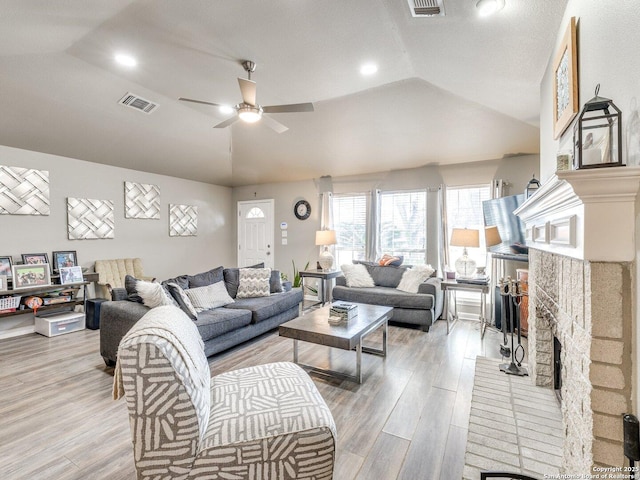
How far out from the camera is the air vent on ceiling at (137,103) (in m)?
3.57

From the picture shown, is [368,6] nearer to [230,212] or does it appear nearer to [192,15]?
[192,15]

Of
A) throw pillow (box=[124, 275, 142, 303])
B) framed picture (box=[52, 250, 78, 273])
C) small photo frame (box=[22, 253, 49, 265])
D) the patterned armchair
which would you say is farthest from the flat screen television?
small photo frame (box=[22, 253, 49, 265])

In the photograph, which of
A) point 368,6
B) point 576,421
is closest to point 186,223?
point 368,6

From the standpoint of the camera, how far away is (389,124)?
413 centimetres

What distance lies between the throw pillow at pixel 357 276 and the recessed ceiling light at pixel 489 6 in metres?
3.68

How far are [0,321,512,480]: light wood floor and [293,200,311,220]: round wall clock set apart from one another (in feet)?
10.4

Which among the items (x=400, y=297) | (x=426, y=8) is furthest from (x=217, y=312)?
(x=426, y=8)

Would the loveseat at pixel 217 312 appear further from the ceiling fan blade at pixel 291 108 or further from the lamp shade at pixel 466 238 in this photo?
the lamp shade at pixel 466 238

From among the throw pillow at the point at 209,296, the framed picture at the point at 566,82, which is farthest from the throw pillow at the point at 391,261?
the framed picture at the point at 566,82

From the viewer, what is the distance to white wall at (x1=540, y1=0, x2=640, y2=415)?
1067mm

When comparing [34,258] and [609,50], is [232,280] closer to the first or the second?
[34,258]

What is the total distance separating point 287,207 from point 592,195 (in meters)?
5.79

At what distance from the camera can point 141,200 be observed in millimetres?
5445

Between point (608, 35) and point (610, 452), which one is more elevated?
point (608, 35)
